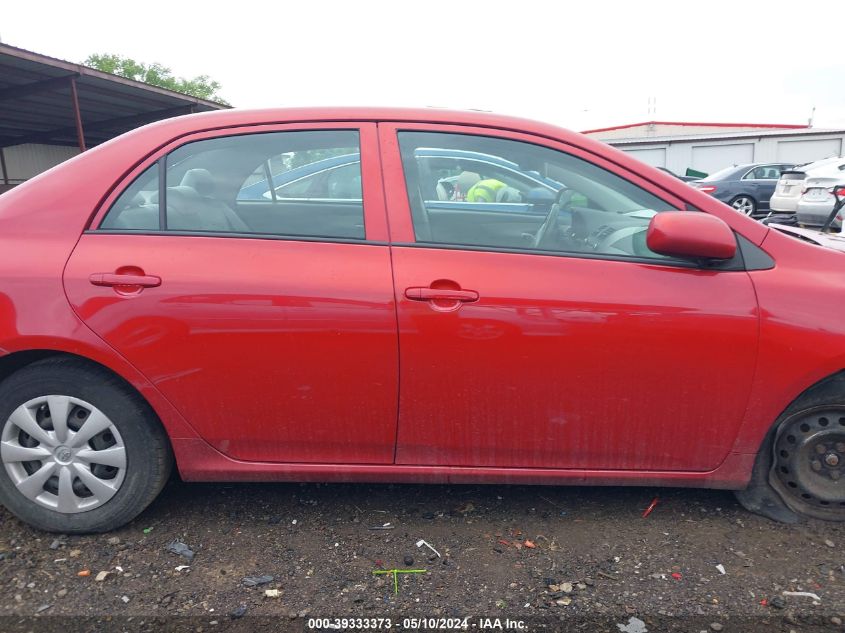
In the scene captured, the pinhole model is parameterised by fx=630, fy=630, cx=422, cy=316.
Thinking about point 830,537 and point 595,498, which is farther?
point 595,498

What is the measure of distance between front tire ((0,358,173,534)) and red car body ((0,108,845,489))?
0.32 ft

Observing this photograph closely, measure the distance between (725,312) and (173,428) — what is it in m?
2.09

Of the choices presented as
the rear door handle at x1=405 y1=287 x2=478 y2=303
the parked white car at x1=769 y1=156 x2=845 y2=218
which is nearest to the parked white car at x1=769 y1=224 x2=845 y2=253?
the rear door handle at x1=405 y1=287 x2=478 y2=303

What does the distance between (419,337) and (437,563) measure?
84 cm

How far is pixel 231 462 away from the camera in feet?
8.09

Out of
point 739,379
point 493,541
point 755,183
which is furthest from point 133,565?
point 755,183

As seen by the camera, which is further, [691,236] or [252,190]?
[252,190]

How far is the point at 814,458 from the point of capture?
8.03ft

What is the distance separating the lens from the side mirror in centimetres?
220

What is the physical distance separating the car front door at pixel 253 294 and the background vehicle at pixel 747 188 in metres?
15.8

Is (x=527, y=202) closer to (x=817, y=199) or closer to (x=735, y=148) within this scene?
(x=817, y=199)

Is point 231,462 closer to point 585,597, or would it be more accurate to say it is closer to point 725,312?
point 585,597

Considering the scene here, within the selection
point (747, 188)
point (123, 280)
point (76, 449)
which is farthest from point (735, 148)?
point (76, 449)

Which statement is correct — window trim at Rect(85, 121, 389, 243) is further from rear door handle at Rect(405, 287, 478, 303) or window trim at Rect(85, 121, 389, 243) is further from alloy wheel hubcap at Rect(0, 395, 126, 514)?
alloy wheel hubcap at Rect(0, 395, 126, 514)
